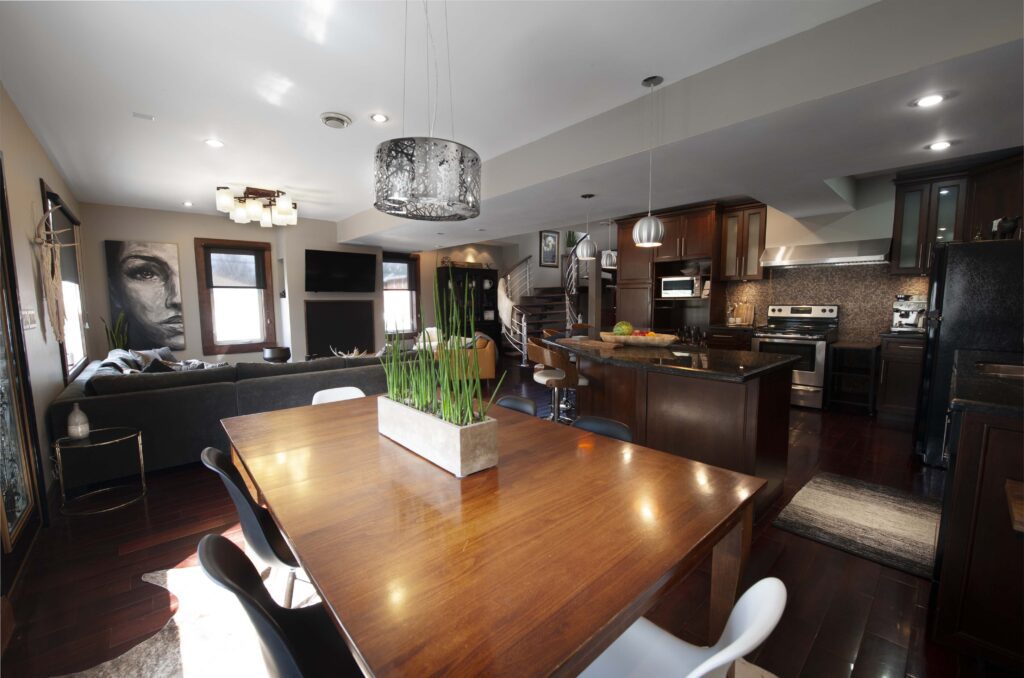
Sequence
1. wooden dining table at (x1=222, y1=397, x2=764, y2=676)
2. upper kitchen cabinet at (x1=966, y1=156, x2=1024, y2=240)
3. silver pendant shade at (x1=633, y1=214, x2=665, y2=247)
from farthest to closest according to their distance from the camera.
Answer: upper kitchen cabinet at (x1=966, y1=156, x2=1024, y2=240)
silver pendant shade at (x1=633, y1=214, x2=665, y2=247)
wooden dining table at (x1=222, y1=397, x2=764, y2=676)

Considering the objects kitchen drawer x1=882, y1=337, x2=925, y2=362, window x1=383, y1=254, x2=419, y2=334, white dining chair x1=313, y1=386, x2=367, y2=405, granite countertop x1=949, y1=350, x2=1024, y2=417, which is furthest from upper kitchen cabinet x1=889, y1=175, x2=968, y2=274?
window x1=383, y1=254, x2=419, y2=334

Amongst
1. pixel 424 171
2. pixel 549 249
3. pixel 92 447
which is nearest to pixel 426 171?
pixel 424 171

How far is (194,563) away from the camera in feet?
7.07

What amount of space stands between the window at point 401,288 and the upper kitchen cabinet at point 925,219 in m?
7.31

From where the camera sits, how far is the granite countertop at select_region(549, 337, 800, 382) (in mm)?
2355

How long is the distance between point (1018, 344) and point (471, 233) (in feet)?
17.4

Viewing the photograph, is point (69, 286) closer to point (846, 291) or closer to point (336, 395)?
point (336, 395)

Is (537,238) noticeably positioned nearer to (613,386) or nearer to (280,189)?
(280,189)

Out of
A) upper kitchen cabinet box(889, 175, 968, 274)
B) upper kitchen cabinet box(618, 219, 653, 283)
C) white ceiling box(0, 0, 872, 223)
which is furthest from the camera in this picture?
upper kitchen cabinet box(618, 219, 653, 283)

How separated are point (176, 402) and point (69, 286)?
7.61 ft

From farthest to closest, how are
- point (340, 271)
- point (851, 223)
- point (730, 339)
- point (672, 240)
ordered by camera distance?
1. point (340, 271)
2. point (672, 240)
3. point (730, 339)
4. point (851, 223)

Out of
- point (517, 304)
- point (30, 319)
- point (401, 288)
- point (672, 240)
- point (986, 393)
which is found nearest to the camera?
point (986, 393)

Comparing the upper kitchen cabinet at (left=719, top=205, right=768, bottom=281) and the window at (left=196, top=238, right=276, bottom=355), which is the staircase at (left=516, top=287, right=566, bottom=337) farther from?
the window at (left=196, top=238, right=276, bottom=355)

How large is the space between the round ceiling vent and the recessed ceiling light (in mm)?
3256
